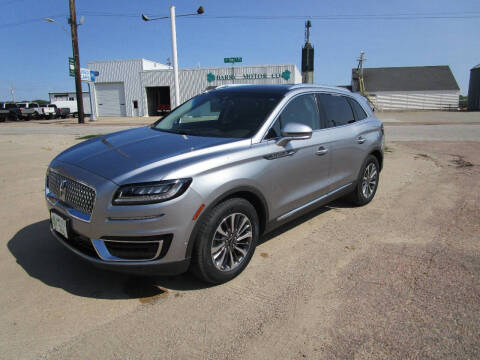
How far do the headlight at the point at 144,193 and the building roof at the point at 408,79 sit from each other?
2413 inches

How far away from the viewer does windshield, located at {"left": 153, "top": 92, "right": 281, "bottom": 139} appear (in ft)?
11.6

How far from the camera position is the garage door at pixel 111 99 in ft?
140

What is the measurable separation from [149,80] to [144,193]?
41.6 m

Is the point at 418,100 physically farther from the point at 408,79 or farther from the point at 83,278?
the point at 83,278

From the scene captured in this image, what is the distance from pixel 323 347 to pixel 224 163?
1542 mm

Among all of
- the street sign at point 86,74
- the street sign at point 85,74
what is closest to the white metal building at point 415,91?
the street sign at point 86,74

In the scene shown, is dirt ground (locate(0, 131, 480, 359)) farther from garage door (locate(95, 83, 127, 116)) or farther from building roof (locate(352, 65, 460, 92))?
building roof (locate(352, 65, 460, 92))

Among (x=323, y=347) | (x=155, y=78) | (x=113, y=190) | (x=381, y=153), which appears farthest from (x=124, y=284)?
(x=155, y=78)

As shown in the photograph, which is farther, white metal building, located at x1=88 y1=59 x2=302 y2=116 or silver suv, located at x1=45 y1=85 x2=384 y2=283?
white metal building, located at x1=88 y1=59 x2=302 y2=116

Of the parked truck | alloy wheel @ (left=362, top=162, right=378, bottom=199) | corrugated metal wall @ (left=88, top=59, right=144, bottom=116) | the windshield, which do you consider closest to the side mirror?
the windshield

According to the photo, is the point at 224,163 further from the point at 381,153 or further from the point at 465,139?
the point at 465,139

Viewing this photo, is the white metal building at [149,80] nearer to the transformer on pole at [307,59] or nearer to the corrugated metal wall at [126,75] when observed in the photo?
the corrugated metal wall at [126,75]

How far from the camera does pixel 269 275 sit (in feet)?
10.9

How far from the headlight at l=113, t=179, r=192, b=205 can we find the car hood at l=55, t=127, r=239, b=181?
0.15 metres
